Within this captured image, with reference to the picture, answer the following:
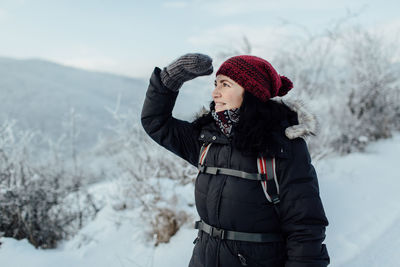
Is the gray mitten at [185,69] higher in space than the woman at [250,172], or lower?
higher

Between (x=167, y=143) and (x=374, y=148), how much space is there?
801cm

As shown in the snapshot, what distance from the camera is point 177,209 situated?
4.24m

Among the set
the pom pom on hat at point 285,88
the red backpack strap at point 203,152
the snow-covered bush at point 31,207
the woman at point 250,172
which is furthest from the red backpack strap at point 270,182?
the snow-covered bush at point 31,207

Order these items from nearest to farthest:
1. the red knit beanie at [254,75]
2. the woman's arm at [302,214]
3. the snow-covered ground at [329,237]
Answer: the woman's arm at [302,214], the red knit beanie at [254,75], the snow-covered ground at [329,237]

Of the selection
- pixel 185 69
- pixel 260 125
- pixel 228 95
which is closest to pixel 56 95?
pixel 185 69

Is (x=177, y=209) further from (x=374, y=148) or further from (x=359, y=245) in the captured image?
(x=374, y=148)

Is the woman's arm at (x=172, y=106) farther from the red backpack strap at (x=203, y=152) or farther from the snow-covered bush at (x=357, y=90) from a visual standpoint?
the snow-covered bush at (x=357, y=90)

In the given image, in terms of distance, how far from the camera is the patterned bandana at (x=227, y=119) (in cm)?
157

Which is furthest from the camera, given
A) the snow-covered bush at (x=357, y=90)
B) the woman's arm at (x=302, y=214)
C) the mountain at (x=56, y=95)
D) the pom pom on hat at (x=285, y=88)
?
the mountain at (x=56, y=95)

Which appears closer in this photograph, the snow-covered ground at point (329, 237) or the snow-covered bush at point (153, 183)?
the snow-covered ground at point (329, 237)

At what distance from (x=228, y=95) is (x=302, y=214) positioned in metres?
0.64

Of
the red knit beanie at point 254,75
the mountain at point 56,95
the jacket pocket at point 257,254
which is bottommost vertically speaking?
the mountain at point 56,95

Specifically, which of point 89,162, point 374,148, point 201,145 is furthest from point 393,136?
point 89,162

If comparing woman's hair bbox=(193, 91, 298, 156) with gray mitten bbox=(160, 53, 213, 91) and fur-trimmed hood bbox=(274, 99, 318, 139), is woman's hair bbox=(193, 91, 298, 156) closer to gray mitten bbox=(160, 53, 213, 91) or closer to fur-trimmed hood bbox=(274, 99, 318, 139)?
fur-trimmed hood bbox=(274, 99, 318, 139)
